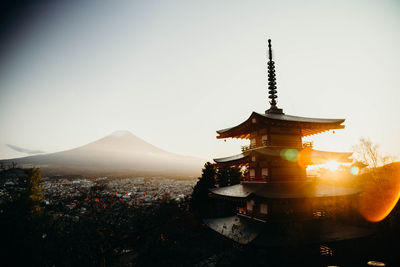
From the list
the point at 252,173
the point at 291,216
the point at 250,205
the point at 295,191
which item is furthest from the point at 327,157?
the point at 250,205

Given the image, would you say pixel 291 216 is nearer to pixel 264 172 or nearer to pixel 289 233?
pixel 289 233

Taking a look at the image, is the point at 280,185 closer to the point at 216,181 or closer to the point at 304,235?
the point at 304,235

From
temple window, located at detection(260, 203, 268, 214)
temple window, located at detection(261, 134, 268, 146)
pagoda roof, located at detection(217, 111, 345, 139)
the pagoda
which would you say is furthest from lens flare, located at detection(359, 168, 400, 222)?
temple window, located at detection(261, 134, 268, 146)

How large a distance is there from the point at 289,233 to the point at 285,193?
242 cm

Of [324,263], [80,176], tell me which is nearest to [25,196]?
[324,263]

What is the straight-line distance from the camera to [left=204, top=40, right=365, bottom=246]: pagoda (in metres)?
12.8

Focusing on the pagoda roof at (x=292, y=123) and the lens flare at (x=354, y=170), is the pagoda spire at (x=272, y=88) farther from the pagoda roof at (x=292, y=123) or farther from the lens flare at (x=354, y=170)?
the lens flare at (x=354, y=170)

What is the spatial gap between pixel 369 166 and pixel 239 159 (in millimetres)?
34200

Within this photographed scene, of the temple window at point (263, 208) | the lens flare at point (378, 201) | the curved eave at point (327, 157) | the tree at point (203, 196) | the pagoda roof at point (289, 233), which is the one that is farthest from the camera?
the tree at point (203, 196)

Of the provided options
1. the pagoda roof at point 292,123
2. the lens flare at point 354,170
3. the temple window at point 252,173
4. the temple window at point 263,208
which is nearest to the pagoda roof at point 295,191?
the temple window at point 252,173

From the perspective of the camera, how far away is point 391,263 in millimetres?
13570

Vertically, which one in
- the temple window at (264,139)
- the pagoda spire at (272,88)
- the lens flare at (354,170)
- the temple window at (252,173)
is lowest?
the lens flare at (354,170)

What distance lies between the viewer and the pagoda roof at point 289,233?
38.9 ft

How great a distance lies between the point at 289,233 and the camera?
12.7 meters
